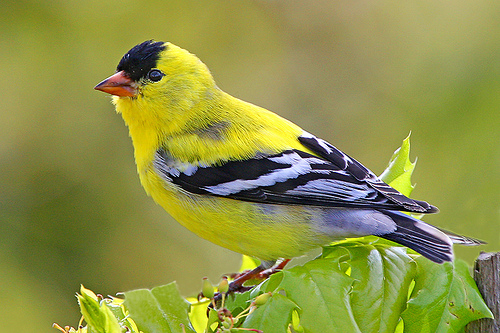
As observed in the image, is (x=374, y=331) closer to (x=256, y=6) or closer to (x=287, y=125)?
(x=287, y=125)

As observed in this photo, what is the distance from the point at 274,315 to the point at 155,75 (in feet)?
5.66

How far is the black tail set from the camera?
1962mm

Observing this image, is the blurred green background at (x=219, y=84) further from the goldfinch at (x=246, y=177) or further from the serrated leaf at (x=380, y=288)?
the serrated leaf at (x=380, y=288)

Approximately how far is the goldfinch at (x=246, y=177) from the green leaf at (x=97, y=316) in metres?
0.90

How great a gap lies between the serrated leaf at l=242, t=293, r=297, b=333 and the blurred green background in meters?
3.87

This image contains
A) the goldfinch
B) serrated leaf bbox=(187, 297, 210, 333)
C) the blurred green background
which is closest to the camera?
serrated leaf bbox=(187, 297, 210, 333)

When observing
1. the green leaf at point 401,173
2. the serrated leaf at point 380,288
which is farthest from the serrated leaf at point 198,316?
the green leaf at point 401,173

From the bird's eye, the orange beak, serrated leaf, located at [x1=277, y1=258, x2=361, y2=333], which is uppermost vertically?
the bird's eye

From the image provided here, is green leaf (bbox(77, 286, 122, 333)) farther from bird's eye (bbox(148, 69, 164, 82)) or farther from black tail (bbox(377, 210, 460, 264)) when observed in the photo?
bird's eye (bbox(148, 69, 164, 82))

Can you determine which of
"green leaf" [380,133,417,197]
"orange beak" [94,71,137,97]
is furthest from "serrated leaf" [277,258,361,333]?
"orange beak" [94,71,137,97]

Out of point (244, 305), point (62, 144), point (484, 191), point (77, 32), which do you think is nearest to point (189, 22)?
point (77, 32)

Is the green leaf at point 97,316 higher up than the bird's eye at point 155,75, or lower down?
lower down

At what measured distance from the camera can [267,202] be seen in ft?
8.22

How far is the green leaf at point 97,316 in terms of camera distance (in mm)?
1664
